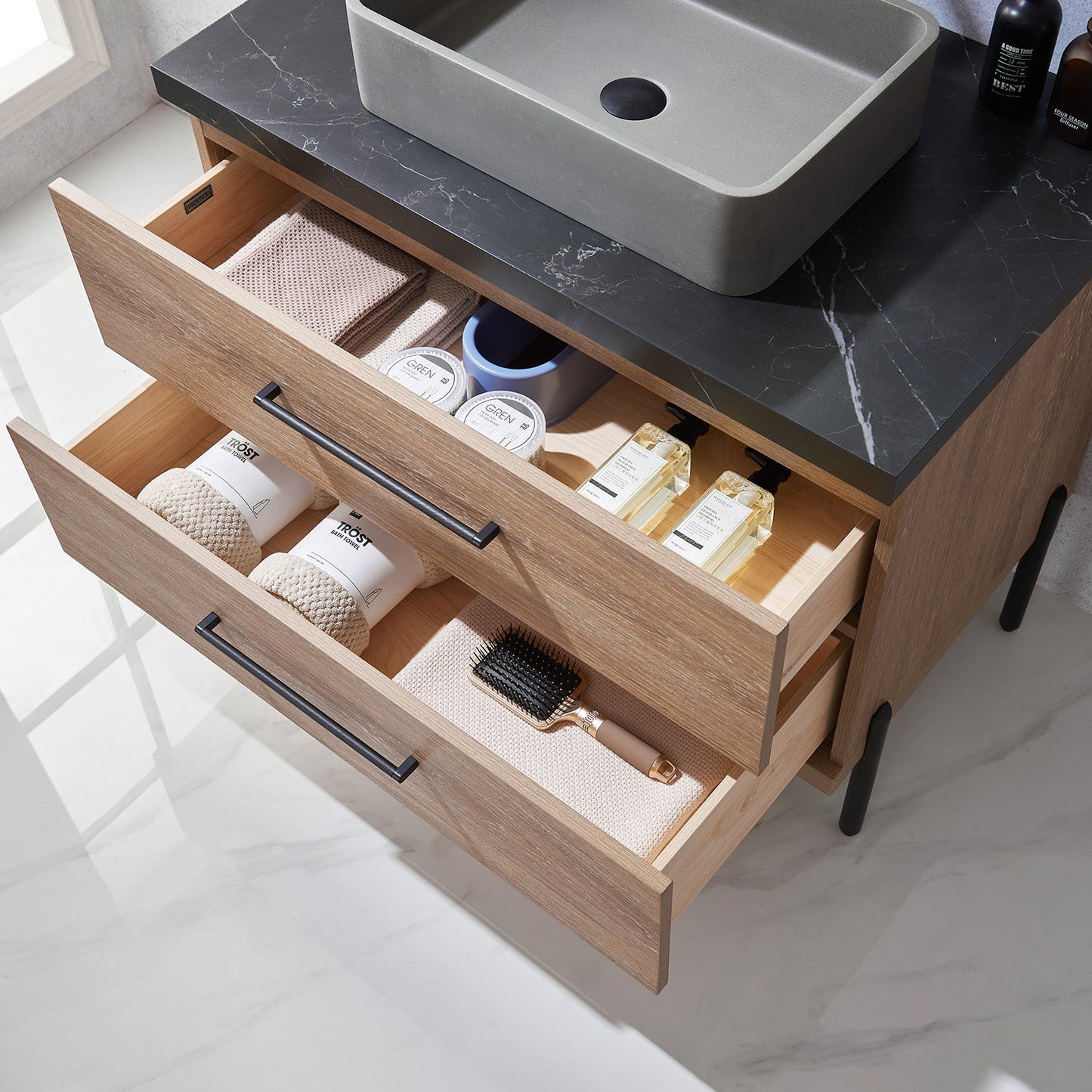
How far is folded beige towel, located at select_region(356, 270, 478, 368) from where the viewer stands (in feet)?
4.50

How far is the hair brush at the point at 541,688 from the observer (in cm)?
131

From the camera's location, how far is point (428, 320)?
1385 mm

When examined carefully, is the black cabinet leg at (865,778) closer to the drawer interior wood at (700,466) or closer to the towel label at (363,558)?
the drawer interior wood at (700,466)

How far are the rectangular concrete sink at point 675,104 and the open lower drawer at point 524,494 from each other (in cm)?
17

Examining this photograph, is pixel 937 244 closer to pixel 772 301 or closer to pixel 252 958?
pixel 772 301

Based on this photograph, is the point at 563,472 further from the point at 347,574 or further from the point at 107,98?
the point at 107,98

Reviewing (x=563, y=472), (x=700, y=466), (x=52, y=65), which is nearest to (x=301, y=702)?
(x=563, y=472)

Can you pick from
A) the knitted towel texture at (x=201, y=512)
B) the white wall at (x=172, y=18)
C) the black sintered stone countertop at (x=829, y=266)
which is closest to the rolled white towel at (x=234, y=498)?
the knitted towel texture at (x=201, y=512)

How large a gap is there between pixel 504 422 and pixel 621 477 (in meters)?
0.12

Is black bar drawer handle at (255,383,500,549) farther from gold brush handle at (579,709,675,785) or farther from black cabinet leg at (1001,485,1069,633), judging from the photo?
black cabinet leg at (1001,485,1069,633)

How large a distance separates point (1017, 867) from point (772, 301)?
0.79 meters

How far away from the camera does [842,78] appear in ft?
4.25

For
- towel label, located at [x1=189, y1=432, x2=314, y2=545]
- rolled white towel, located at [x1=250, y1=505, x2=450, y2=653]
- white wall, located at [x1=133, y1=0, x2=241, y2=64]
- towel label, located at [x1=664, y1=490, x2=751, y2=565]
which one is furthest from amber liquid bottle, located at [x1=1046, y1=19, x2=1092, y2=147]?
white wall, located at [x1=133, y1=0, x2=241, y2=64]

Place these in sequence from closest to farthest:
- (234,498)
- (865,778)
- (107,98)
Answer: (234,498), (865,778), (107,98)
